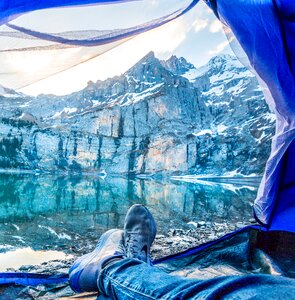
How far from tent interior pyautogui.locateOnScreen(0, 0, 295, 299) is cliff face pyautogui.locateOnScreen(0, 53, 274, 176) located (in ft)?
125

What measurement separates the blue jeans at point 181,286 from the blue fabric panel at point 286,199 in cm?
117

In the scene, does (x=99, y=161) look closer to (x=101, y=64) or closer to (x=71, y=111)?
(x=71, y=111)

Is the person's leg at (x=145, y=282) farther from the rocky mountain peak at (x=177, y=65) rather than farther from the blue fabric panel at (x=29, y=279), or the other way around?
the rocky mountain peak at (x=177, y=65)

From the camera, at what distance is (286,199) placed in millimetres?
1801

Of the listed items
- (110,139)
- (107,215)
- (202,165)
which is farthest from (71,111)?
(107,215)

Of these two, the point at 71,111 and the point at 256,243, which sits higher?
the point at 71,111

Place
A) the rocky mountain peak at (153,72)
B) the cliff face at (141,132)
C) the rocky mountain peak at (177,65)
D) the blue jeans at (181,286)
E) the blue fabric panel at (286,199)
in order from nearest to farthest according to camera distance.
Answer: the blue jeans at (181,286) < the blue fabric panel at (286,199) < the cliff face at (141,132) < the rocky mountain peak at (153,72) < the rocky mountain peak at (177,65)

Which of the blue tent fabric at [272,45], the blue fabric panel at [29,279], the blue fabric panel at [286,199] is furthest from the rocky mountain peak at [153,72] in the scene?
the blue fabric panel at [29,279]

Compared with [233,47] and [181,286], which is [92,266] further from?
[233,47]

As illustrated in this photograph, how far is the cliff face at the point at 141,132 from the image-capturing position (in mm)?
41031

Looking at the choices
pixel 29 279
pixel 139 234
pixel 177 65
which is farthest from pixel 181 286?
pixel 177 65

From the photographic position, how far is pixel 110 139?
49688 millimetres

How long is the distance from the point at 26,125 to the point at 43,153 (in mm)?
4305

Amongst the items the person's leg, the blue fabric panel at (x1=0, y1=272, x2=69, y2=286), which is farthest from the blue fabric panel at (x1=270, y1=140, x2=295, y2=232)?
the blue fabric panel at (x1=0, y1=272, x2=69, y2=286)
